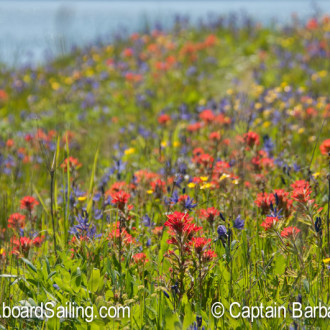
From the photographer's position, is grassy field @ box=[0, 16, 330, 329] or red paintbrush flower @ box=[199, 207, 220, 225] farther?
red paintbrush flower @ box=[199, 207, 220, 225]

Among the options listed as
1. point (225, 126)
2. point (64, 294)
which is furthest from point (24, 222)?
point (225, 126)

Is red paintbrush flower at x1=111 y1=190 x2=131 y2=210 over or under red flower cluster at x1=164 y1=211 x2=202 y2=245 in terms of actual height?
over

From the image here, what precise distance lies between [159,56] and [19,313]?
8082mm

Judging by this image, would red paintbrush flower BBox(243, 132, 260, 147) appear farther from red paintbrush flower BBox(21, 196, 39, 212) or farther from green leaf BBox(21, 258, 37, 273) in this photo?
green leaf BBox(21, 258, 37, 273)

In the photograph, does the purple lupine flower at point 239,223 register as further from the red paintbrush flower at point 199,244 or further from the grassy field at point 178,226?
the red paintbrush flower at point 199,244

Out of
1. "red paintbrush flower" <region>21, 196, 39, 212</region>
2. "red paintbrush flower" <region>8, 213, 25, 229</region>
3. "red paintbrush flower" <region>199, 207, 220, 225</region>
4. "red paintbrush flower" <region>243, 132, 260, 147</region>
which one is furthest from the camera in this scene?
"red paintbrush flower" <region>243, 132, 260, 147</region>

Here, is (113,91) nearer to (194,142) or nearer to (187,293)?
(194,142)

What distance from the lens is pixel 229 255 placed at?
2.31m

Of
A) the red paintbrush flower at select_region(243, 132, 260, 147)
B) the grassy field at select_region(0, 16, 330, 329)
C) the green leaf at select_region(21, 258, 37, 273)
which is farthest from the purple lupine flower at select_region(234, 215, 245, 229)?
the green leaf at select_region(21, 258, 37, 273)

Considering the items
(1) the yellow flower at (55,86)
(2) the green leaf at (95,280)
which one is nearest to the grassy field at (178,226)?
(2) the green leaf at (95,280)

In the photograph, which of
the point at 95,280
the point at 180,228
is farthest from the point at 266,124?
the point at 95,280

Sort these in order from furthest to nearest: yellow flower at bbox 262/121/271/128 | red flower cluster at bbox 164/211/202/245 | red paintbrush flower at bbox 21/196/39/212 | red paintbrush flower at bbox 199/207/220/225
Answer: yellow flower at bbox 262/121/271/128
red paintbrush flower at bbox 21/196/39/212
red paintbrush flower at bbox 199/207/220/225
red flower cluster at bbox 164/211/202/245

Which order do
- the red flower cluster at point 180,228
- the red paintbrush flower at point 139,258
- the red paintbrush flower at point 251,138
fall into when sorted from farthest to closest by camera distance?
the red paintbrush flower at point 251,138 → the red paintbrush flower at point 139,258 → the red flower cluster at point 180,228

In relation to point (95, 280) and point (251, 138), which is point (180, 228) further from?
point (251, 138)
